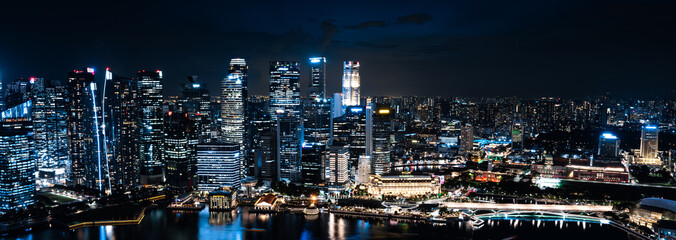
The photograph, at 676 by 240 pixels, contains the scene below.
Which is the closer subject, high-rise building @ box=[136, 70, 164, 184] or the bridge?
the bridge

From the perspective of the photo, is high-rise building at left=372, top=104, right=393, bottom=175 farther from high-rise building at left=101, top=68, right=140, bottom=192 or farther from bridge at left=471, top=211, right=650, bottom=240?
high-rise building at left=101, top=68, right=140, bottom=192

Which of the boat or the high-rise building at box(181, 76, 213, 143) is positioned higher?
the high-rise building at box(181, 76, 213, 143)

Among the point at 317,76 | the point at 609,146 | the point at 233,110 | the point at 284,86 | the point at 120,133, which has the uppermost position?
the point at 317,76

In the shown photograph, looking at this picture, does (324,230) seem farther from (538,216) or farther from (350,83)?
(350,83)

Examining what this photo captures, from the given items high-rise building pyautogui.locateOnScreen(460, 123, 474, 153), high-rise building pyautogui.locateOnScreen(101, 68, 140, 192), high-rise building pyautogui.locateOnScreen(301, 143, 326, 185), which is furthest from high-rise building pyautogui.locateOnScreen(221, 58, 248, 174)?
high-rise building pyautogui.locateOnScreen(460, 123, 474, 153)

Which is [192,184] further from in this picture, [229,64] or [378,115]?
[378,115]

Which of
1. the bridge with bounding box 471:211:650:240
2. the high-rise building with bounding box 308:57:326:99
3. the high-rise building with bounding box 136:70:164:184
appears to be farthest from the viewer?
the high-rise building with bounding box 308:57:326:99

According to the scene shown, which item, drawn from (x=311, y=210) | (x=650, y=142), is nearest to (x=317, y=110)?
(x=311, y=210)
